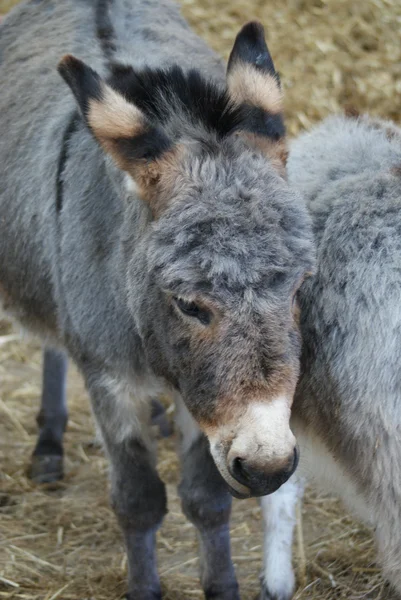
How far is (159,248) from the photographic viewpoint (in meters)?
2.92

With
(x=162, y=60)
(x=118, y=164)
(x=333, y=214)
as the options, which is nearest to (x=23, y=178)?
(x=162, y=60)

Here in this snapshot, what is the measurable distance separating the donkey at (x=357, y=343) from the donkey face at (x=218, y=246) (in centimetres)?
30

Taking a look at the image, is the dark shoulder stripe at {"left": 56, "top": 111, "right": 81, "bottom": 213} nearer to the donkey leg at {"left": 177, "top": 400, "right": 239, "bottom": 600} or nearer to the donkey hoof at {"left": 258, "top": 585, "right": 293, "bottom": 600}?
the donkey leg at {"left": 177, "top": 400, "right": 239, "bottom": 600}

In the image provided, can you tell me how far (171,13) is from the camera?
4785 mm

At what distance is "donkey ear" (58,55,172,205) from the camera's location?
3002 millimetres

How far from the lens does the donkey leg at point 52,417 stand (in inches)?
201

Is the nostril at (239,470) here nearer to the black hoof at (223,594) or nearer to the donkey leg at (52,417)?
the black hoof at (223,594)

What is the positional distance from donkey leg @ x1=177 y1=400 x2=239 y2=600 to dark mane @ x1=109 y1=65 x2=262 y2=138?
4.07 ft

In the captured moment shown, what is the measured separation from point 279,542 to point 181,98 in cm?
192

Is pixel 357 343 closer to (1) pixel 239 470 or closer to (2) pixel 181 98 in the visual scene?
(1) pixel 239 470

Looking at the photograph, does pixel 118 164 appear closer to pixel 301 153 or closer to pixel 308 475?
pixel 301 153

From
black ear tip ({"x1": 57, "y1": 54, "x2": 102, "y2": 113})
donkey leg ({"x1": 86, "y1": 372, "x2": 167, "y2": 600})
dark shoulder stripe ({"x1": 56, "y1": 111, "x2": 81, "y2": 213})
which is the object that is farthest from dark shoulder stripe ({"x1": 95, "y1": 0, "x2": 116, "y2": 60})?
donkey leg ({"x1": 86, "y1": 372, "x2": 167, "y2": 600})

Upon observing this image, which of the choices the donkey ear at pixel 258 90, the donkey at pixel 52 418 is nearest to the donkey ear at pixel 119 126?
the donkey ear at pixel 258 90

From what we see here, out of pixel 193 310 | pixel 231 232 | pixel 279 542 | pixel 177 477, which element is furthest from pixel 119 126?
pixel 177 477
